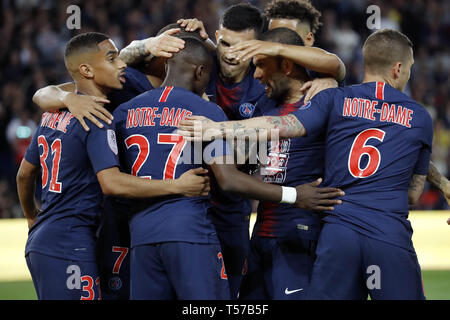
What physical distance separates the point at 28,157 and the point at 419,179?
298 centimetres

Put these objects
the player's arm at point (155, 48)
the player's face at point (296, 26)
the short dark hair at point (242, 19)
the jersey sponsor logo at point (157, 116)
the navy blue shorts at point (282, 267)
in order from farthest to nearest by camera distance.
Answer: the player's face at point (296, 26), the short dark hair at point (242, 19), the navy blue shorts at point (282, 267), the player's arm at point (155, 48), the jersey sponsor logo at point (157, 116)

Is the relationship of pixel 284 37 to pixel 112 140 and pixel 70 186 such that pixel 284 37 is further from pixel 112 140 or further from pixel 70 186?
pixel 70 186

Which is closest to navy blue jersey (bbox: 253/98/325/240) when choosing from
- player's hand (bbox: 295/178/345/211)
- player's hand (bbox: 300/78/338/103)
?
player's hand (bbox: 300/78/338/103)

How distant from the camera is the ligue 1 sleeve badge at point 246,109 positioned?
5.57m

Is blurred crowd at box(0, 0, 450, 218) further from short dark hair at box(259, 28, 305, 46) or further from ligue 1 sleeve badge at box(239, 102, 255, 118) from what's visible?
short dark hair at box(259, 28, 305, 46)

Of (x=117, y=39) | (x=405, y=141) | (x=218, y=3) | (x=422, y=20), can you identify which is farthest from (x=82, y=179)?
(x=422, y=20)

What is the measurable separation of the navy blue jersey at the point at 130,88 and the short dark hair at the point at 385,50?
191 cm

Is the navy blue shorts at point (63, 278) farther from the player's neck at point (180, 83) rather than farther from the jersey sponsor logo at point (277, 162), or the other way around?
the jersey sponsor logo at point (277, 162)

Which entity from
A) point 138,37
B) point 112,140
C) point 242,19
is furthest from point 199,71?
point 138,37

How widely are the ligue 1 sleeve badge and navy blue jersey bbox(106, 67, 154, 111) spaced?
856mm

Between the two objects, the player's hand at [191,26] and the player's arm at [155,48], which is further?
the player's hand at [191,26]

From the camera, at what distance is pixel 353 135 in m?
4.26

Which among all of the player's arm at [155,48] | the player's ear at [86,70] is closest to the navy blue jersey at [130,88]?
the player's arm at [155,48]

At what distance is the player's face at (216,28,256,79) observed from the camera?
18.6 ft
